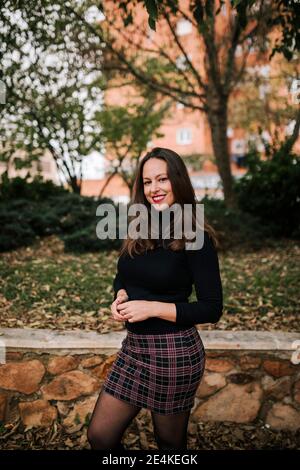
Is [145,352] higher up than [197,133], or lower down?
lower down

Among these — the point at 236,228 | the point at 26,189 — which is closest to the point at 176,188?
the point at 236,228

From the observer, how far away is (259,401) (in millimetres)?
3145

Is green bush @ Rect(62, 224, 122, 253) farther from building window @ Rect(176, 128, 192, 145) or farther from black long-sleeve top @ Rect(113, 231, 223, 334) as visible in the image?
building window @ Rect(176, 128, 192, 145)

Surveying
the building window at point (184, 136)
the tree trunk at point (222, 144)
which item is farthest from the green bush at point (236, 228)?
the building window at point (184, 136)

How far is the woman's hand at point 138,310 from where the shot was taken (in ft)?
6.25

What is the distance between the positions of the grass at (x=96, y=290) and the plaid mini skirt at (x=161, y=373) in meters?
1.49

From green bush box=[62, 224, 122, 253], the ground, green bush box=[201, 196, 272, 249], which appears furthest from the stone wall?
green bush box=[201, 196, 272, 249]

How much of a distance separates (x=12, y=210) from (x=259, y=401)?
6520 mm

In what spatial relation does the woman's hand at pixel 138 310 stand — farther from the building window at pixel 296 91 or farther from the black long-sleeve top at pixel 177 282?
the building window at pixel 296 91

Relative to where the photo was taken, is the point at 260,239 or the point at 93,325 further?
the point at 260,239

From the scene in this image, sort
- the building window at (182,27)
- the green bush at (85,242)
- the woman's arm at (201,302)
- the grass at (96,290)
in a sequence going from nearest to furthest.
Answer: the woman's arm at (201,302)
the grass at (96,290)
the green bush at (85,242)
the building window at (182,27)

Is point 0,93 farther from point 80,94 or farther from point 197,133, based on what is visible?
point 197,133

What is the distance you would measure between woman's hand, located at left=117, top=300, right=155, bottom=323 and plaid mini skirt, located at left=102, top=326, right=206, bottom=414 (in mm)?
156

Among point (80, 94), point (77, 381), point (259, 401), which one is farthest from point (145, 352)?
point (80, 94)
